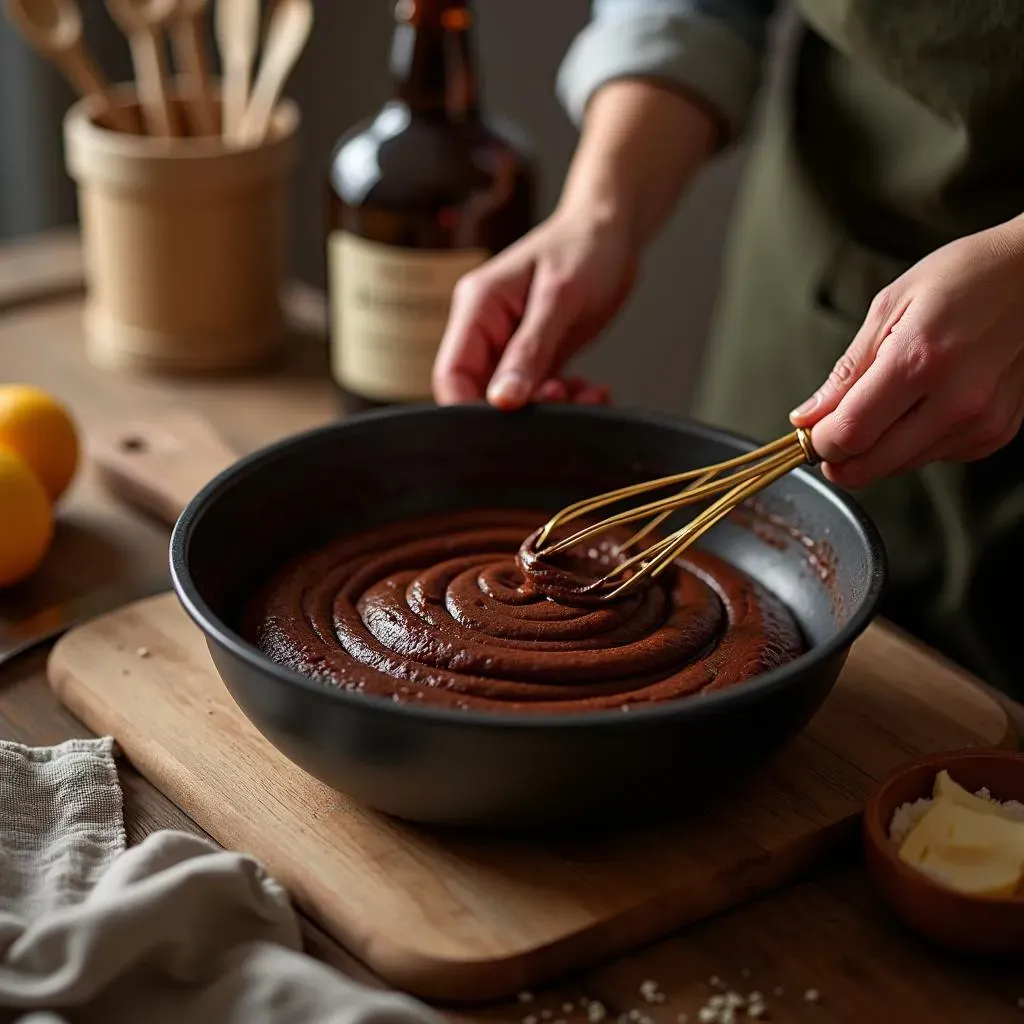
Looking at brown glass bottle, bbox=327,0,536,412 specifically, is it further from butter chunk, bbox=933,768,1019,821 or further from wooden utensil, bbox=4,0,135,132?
butter chunk, bbox=933,768,1019,821

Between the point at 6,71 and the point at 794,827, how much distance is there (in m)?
1.83

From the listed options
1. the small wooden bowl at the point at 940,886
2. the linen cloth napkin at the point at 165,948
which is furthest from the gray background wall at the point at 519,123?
the linen cloth napkin at the point at 165,948

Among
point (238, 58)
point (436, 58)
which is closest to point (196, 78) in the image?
point (238, 58)

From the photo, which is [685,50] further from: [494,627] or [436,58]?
[494,627]

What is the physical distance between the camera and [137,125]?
1644 millimetres

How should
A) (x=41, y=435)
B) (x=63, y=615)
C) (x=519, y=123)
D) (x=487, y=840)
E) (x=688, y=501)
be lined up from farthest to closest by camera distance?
1. (x=519, y=123)
2. (x=41, y=435)
3. (x=63, y=615)
4. (x=688, y=501)
5. (x=487, y=840)

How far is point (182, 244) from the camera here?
1.58 metres

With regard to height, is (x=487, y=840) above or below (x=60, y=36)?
below

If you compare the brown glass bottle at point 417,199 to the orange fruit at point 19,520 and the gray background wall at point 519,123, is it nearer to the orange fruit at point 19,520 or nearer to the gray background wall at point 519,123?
the orange fruit at point 19,520

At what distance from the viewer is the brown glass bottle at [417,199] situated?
1.40 m

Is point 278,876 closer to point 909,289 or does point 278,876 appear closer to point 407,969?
point 407,969

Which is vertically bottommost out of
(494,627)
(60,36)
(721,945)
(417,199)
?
(721,945)

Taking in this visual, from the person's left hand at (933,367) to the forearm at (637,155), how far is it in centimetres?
39

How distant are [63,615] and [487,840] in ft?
1.43
